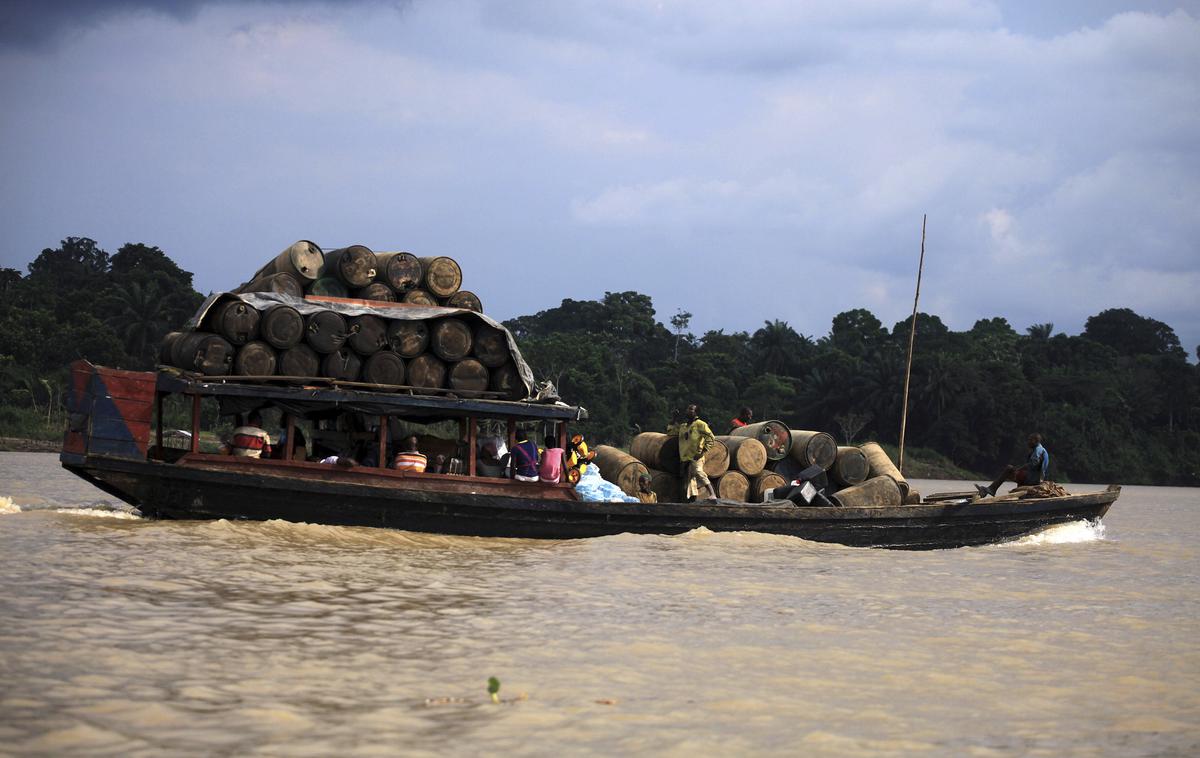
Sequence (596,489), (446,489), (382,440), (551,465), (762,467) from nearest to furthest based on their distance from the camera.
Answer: (382,440) < (446,489) < (551,465) < (596,489) < (762,467)

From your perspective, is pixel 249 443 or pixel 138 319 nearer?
pixel 249 443

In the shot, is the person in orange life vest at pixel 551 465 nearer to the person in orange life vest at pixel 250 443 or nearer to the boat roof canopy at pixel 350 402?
the boat roof canopy at pixel 350 402

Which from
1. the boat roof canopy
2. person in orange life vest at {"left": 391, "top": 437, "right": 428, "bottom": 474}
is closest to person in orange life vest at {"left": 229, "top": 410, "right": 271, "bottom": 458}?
the boat roof canopy

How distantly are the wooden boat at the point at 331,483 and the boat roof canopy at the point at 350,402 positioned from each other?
13mm

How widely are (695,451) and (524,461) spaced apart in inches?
89.2

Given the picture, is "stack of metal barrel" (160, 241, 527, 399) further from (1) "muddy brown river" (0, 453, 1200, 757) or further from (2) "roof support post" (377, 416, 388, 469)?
(1) "muddy brown river" (0, 453, 1200, 757)

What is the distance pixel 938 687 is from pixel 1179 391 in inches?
2517

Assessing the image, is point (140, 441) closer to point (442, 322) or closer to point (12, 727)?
point (442, 322)

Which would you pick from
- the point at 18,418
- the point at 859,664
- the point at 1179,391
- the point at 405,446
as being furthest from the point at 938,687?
the point at 1179,391

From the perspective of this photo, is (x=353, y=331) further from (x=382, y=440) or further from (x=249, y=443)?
(x=249, y=443)

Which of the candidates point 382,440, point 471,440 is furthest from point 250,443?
point 471,440

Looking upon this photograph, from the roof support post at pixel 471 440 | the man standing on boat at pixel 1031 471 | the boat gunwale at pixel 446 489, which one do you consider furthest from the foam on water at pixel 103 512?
the man standing on boat at pixel 1031 471

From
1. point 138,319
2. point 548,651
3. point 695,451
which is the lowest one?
point 548,651

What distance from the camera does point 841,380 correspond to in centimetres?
6222
